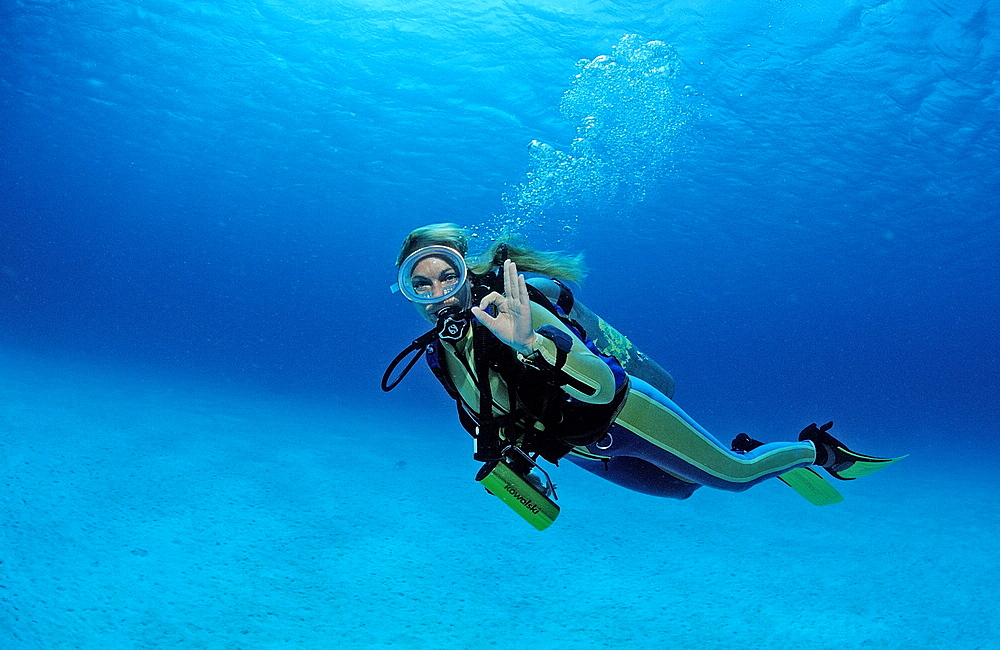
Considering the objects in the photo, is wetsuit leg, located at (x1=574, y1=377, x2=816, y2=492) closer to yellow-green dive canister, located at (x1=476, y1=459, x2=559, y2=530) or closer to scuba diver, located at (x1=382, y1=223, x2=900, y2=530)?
scuba diver, located at (x1=382, y1=223, x2=900, y2=530)

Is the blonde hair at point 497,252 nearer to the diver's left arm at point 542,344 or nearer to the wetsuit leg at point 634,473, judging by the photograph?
the diver's left arm at point 542,344

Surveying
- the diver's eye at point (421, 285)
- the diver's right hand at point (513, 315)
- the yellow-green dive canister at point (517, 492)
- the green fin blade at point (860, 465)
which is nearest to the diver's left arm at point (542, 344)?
the diver's right hand at point (513, 315)

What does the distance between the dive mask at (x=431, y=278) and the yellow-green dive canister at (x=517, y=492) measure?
1035 mm

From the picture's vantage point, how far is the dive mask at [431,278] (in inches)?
121

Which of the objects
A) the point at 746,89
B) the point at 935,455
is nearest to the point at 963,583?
the point at 746,89

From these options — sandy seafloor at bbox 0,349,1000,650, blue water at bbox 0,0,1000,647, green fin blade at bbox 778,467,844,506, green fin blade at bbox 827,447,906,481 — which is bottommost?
sandy seafloor at bbox 0,349,1000,650

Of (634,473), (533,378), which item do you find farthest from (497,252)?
(634,473)

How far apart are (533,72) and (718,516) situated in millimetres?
14507

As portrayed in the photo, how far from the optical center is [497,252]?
364 centimetres

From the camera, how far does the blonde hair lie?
3.42 m

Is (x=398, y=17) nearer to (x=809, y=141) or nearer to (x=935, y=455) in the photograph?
(x=809, y=141)

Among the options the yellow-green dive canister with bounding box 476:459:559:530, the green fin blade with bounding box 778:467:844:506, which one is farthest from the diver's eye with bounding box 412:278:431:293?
the green fin blade with bounding box 778:467:844:506

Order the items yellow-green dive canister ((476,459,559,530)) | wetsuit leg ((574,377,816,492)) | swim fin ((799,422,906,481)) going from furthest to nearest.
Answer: swim fin ((799,422,906,481))
wetsuit leg ((574,377,816,492))
yellow-green dive canister ((476,459,559,530))

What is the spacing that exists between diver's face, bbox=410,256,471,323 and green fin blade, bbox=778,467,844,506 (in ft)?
12.4
